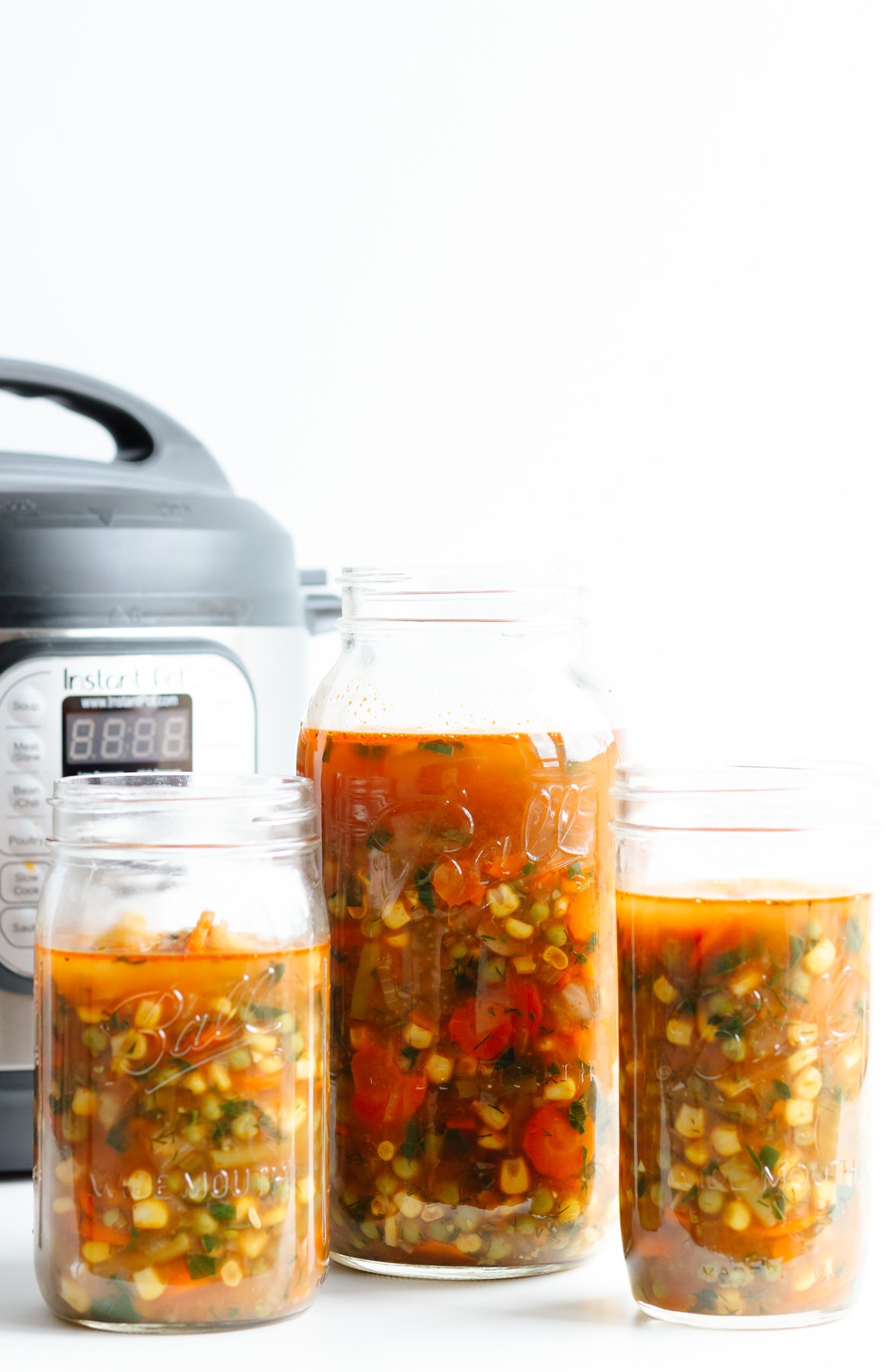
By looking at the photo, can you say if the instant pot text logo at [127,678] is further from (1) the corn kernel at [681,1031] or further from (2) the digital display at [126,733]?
(1) the corn kernel at [681,1031]

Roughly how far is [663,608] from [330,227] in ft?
1.29

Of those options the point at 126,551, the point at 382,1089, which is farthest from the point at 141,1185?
the point at 126,551

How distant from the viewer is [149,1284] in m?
0.62

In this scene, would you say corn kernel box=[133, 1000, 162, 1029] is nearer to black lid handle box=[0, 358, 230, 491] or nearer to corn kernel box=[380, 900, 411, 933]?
corn kernel box=[380, 900, 411, 933]

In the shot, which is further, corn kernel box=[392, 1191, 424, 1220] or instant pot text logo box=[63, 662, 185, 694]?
instant pot text logo box=[63, 662, 185, 694]

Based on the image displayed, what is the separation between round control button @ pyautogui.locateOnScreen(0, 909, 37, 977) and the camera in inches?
33.2

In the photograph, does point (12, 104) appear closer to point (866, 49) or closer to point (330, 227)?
point (330, 227)

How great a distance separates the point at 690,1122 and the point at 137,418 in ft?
1.93

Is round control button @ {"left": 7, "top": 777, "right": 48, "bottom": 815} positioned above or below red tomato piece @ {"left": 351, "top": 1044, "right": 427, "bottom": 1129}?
above

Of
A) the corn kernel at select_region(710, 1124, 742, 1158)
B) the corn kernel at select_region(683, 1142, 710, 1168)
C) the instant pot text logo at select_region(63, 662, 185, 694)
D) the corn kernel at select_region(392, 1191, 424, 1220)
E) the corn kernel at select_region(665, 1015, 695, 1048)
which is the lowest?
the corn kernel at select_region(392, 1191, 424, 1220)

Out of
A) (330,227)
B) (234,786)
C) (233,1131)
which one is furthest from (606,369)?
(233,1131)

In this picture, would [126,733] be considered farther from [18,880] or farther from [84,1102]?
[84,1102]

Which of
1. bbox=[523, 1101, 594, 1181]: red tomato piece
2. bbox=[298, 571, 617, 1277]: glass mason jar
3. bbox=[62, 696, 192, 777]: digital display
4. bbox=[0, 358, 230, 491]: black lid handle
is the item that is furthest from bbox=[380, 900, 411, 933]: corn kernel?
bbox=[0, 358, 230, 491]: black lid handle

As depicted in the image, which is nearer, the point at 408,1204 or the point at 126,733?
the point at 408,1204
